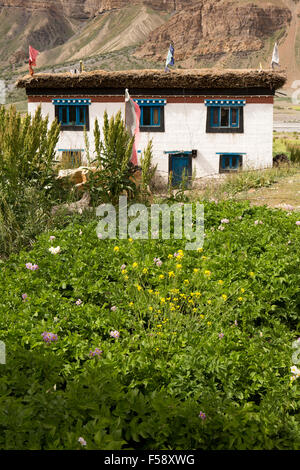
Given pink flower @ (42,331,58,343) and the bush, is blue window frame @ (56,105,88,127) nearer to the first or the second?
the bush

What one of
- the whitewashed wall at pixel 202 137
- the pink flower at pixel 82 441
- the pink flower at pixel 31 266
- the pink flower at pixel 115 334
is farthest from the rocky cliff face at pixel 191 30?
the pink flower at pixel 82 441

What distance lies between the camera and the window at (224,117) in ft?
58.2

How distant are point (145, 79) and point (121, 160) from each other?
30.3 feet

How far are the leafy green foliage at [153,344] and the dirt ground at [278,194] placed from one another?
4307 millimetres

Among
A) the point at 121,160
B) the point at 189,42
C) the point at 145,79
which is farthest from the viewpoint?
the point at 189,42

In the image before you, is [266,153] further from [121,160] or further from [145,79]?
[121,160]

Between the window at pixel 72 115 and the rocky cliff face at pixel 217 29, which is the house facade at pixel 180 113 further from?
the rocky cliff face at pixel 217 29

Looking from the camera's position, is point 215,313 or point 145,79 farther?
point 145,79

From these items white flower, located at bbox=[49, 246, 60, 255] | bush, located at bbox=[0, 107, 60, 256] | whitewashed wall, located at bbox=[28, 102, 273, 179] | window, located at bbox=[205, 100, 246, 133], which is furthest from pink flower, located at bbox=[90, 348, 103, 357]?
window, located at bbox=[205, 100, 246, 133]

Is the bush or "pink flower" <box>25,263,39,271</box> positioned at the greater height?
the bush

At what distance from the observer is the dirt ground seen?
11091mm

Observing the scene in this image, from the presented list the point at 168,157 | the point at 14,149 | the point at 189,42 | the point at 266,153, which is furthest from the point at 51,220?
the point at 189,42

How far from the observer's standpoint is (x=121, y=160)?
29.5 feet

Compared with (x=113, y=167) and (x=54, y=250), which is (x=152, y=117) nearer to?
(x=113, y=167)
